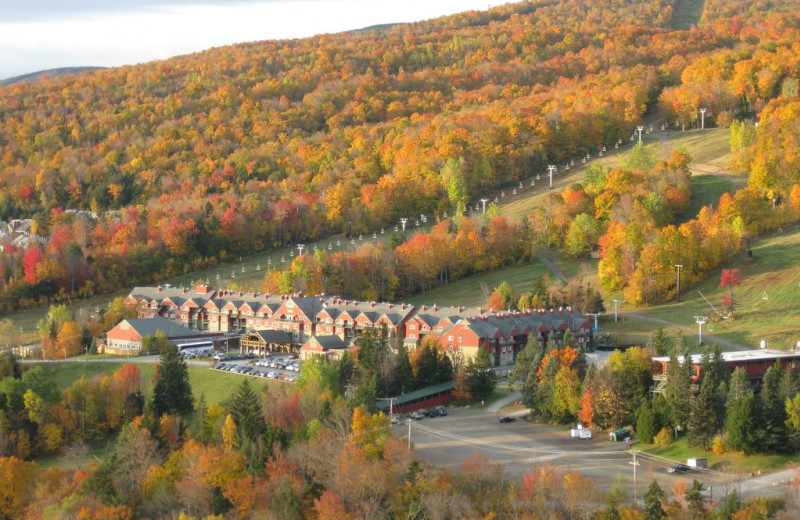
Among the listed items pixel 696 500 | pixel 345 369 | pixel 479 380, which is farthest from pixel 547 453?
pixel 345 369

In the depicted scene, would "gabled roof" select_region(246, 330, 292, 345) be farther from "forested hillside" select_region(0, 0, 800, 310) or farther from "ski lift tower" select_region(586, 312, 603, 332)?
"ski lift tower" select_region(586, 312, 603, 332)

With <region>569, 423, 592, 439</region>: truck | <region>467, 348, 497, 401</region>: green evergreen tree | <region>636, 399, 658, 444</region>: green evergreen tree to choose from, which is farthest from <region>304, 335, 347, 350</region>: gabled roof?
<region>636, 399, 658, 444</region>: green evergreen tree

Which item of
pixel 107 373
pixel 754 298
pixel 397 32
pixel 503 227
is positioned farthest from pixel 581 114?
pixel 397 32

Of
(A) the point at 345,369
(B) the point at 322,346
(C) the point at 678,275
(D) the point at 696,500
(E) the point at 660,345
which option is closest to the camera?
(D) the point at 696,500

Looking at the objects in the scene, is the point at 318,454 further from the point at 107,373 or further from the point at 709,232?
A: the point at 709,232

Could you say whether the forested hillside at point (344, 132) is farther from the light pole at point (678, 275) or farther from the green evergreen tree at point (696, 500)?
the green evergreen tree at point (696, 500)

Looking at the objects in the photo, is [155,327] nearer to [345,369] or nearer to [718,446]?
[345,369]

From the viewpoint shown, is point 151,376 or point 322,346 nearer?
point 151,376
